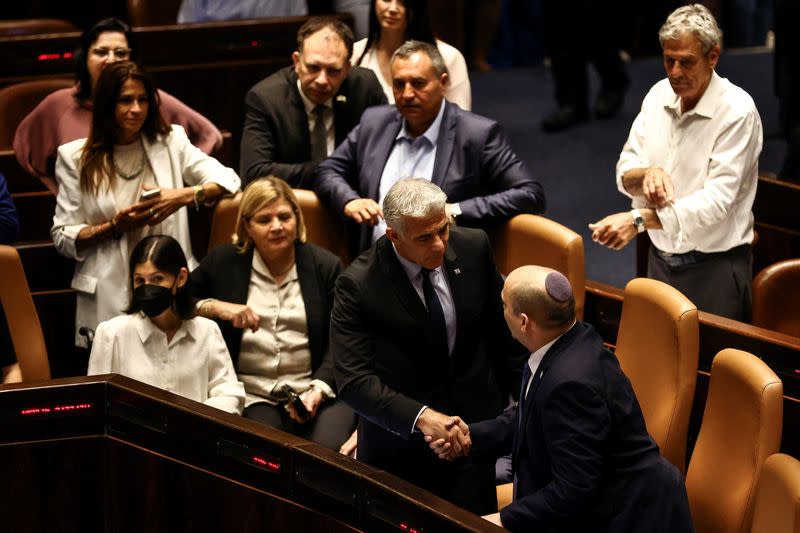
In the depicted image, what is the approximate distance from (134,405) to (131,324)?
349 millimetres

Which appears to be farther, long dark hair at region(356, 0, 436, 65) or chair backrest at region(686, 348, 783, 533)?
long dark hair at region(356, 0, 436, 65)

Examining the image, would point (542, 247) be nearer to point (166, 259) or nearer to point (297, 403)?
point (297, 403)

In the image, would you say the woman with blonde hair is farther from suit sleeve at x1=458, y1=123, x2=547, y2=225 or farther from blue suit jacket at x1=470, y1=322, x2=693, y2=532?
blue suit jacket at x1=470, y1=322, x2=693, y2=532

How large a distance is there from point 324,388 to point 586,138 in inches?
120

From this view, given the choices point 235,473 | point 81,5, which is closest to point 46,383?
point 235,473

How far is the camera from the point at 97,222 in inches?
134

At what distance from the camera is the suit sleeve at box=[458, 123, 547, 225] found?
3320 millimetres

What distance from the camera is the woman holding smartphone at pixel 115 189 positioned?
335 cm

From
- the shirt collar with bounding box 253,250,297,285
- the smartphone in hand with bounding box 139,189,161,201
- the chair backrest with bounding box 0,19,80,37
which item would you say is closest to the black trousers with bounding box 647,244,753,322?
the shirt collar with bounding box 253,250,297,285

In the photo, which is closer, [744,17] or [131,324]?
[131,324]

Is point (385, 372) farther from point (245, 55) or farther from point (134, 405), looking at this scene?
point (245, 55)

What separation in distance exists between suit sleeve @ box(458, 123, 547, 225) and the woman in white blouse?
1.92ft

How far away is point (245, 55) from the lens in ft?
16.1

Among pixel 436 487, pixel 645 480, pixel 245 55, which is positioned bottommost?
pixel 436 487
